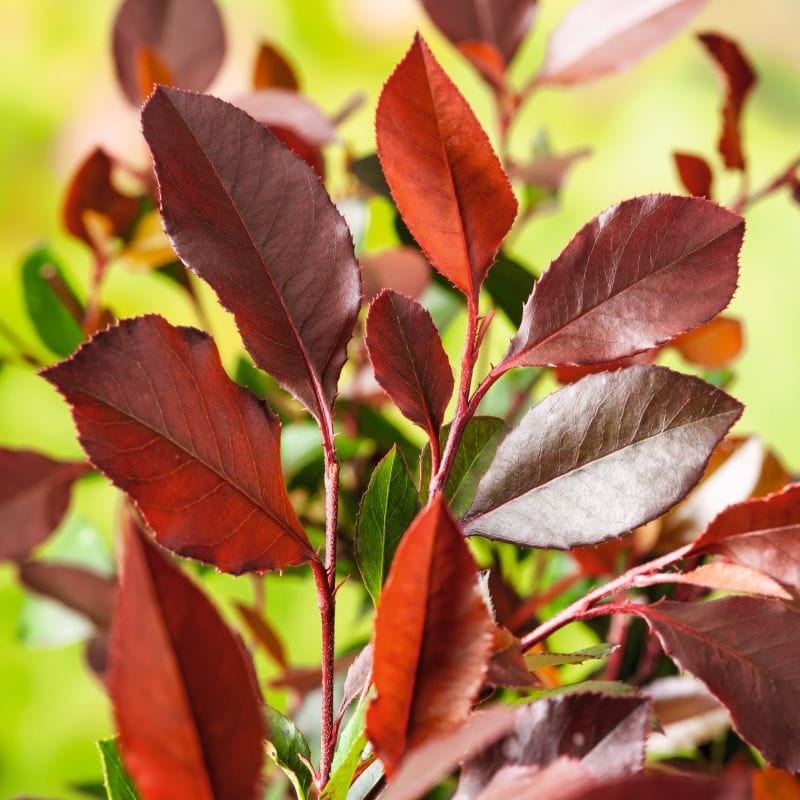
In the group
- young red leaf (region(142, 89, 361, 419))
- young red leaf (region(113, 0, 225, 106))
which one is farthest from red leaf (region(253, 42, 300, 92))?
young red leaf (region(142, 89, 361, 419))

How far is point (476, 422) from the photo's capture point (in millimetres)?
247

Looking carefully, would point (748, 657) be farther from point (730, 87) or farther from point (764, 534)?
point (730, 87)

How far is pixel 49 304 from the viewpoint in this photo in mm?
514

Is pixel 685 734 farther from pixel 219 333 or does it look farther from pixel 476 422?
pixel 219 333

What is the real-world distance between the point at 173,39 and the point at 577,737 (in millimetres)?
426

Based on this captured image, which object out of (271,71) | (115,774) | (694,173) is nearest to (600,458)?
(115,774)

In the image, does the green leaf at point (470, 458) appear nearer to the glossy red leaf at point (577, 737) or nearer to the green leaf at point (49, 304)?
the glossy red leaf at point (577, 737)

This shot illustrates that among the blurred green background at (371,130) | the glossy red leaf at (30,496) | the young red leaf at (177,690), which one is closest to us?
the young red leaf at (177,690)

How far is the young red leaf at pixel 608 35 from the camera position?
0.42 metres

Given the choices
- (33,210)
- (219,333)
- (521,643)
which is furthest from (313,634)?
(521,643)

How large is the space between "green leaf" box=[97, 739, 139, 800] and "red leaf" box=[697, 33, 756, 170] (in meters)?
0.34

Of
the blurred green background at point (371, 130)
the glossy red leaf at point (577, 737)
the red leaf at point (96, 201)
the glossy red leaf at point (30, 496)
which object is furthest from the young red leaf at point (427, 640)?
the blurred green background at point (371, 130)

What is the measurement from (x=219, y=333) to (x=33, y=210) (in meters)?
0.35

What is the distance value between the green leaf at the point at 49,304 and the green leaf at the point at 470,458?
0.30 meters
